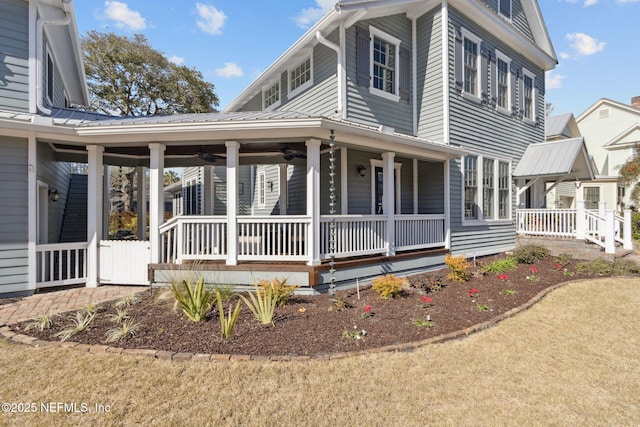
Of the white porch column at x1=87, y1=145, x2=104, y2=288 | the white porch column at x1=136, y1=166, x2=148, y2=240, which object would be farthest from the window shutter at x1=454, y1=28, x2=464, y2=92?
the white porch column at x1=136, y1=166, x2=148, y2=240

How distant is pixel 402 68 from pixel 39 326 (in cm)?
999

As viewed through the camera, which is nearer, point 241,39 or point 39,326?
point 39,326

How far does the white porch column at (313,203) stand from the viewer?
6.03m

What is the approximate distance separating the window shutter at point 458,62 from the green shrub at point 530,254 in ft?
16.9

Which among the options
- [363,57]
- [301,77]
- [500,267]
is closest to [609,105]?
[500,267]

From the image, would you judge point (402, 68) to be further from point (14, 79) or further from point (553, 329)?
point (14, 79)

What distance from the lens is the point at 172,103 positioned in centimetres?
2319

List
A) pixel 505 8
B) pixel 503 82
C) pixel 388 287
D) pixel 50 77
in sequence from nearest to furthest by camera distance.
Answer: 1. pixel 388 287
2. pixel 50 77
3. pixel 503 82
4. pixel 505 8

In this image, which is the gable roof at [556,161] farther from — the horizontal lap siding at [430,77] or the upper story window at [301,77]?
the upper story window at [301,77]

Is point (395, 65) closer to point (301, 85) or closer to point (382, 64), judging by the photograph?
point (382, 64)

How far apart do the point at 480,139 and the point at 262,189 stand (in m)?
8.22

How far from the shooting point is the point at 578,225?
9.79 metres

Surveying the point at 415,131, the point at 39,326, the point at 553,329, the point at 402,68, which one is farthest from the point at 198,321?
the point at 402,68

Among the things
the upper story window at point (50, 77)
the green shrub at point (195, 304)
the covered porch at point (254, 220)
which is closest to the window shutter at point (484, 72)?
the covered porch at point (254, 220)
